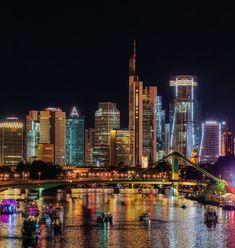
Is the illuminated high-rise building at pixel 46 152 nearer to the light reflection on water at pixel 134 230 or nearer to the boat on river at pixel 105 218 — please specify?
the light reflection on water at pixel 134 230

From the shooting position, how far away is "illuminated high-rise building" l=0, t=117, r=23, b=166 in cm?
18338

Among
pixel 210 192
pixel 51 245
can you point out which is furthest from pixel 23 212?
pixel 210 192

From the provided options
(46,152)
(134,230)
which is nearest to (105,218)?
(134,230)

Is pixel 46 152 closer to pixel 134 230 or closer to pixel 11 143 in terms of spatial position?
pixel 11 143

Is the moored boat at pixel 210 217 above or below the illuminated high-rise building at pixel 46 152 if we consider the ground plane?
below

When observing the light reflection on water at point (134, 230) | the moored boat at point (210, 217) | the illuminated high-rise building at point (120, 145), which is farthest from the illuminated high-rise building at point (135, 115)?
the moored boat at point (210, 217)

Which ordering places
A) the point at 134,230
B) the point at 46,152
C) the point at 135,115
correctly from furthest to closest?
the point at 135,115 < the point at 46,152 < the point at 134,230

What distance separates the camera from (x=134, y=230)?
5550cm

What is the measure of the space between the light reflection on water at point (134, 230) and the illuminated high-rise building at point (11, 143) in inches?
4304

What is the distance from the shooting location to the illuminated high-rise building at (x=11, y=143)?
183375mm

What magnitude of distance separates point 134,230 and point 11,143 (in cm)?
13188

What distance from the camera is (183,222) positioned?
61.0 m

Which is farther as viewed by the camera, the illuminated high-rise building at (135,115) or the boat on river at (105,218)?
the illuminated high-rise building at (135,115)

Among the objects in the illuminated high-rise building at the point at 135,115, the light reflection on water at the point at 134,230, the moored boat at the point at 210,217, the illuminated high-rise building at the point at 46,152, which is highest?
the illuminated high-rise building at the point at 135,115
